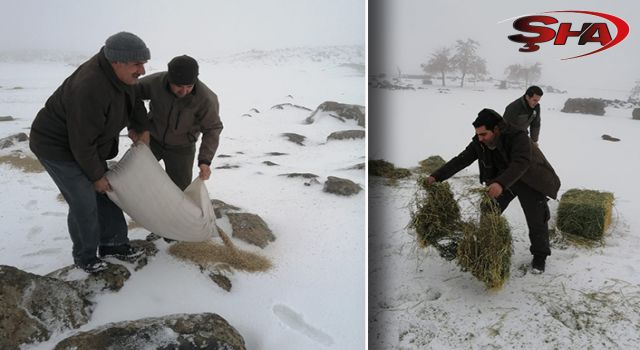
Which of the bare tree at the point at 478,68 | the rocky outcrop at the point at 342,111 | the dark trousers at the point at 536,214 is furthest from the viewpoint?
the rocky outcrop at the point at 342,111

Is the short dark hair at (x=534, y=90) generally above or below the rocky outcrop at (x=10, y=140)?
above

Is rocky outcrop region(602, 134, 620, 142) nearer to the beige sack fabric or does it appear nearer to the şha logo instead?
the şha logo

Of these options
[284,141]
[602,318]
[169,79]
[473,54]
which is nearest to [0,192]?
[169,79]

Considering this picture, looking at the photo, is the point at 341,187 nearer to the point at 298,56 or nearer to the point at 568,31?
the point at 298,56

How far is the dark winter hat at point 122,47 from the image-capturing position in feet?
4.24

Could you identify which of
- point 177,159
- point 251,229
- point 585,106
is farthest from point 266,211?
point 585,106

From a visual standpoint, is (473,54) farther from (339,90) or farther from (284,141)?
(284,141)

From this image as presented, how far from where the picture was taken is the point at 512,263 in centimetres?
184

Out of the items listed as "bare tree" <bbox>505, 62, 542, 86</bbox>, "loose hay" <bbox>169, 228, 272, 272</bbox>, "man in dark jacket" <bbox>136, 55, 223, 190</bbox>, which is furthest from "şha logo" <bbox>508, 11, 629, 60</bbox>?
"loose hay" <bbox>169, 228, 272, 272</bbox>

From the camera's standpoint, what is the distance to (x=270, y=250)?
1.84 m

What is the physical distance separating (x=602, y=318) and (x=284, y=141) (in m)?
1.80

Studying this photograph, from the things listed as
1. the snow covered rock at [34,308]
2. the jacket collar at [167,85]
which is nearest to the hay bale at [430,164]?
the jacket collar at [167,85]

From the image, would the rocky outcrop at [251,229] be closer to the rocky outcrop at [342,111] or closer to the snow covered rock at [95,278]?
the snow covered rock at [95,278]

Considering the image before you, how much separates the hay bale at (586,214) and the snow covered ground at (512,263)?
0.07 metres
